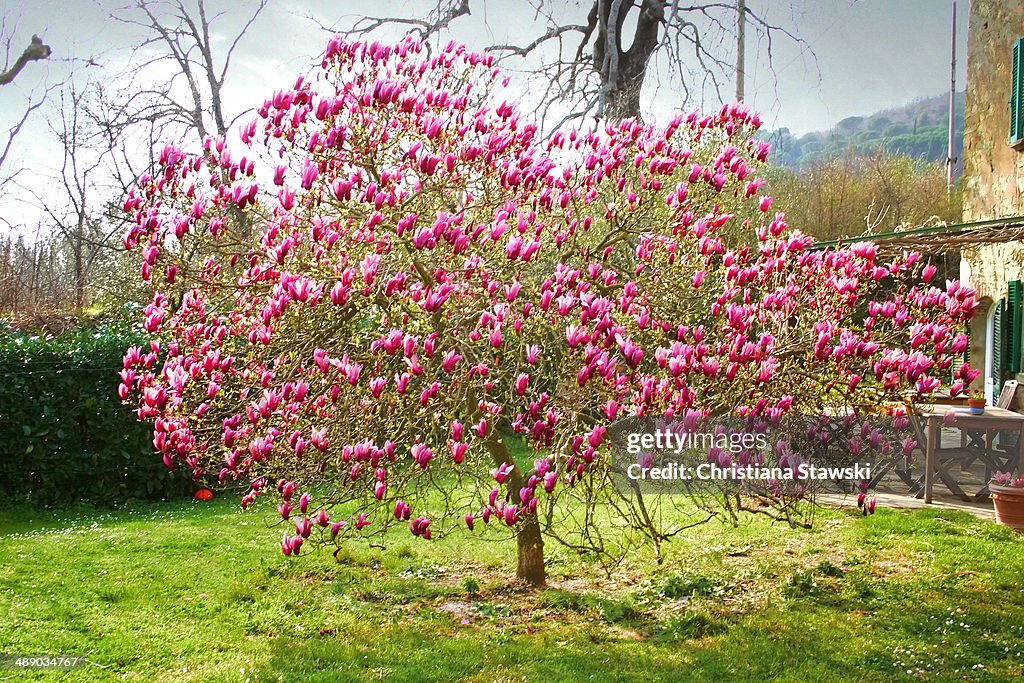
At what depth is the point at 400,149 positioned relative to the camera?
4102 mm

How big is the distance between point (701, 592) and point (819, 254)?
1.99 m

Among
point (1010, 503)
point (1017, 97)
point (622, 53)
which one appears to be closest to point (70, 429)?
point (1010, 503)

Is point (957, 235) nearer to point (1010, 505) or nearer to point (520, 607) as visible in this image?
point (1010, 505)

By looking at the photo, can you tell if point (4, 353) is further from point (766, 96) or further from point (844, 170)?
point (844, 170)

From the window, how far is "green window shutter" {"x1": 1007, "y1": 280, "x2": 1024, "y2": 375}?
56.3 inches

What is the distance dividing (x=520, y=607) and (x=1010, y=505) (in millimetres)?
3540

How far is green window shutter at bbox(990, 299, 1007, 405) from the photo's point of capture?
29.0 feet

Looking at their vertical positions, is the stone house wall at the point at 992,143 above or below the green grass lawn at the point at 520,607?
above

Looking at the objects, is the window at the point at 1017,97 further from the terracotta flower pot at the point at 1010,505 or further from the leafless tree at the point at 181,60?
the leafless tree at the point at 181,60

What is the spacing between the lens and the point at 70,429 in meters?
6.97
